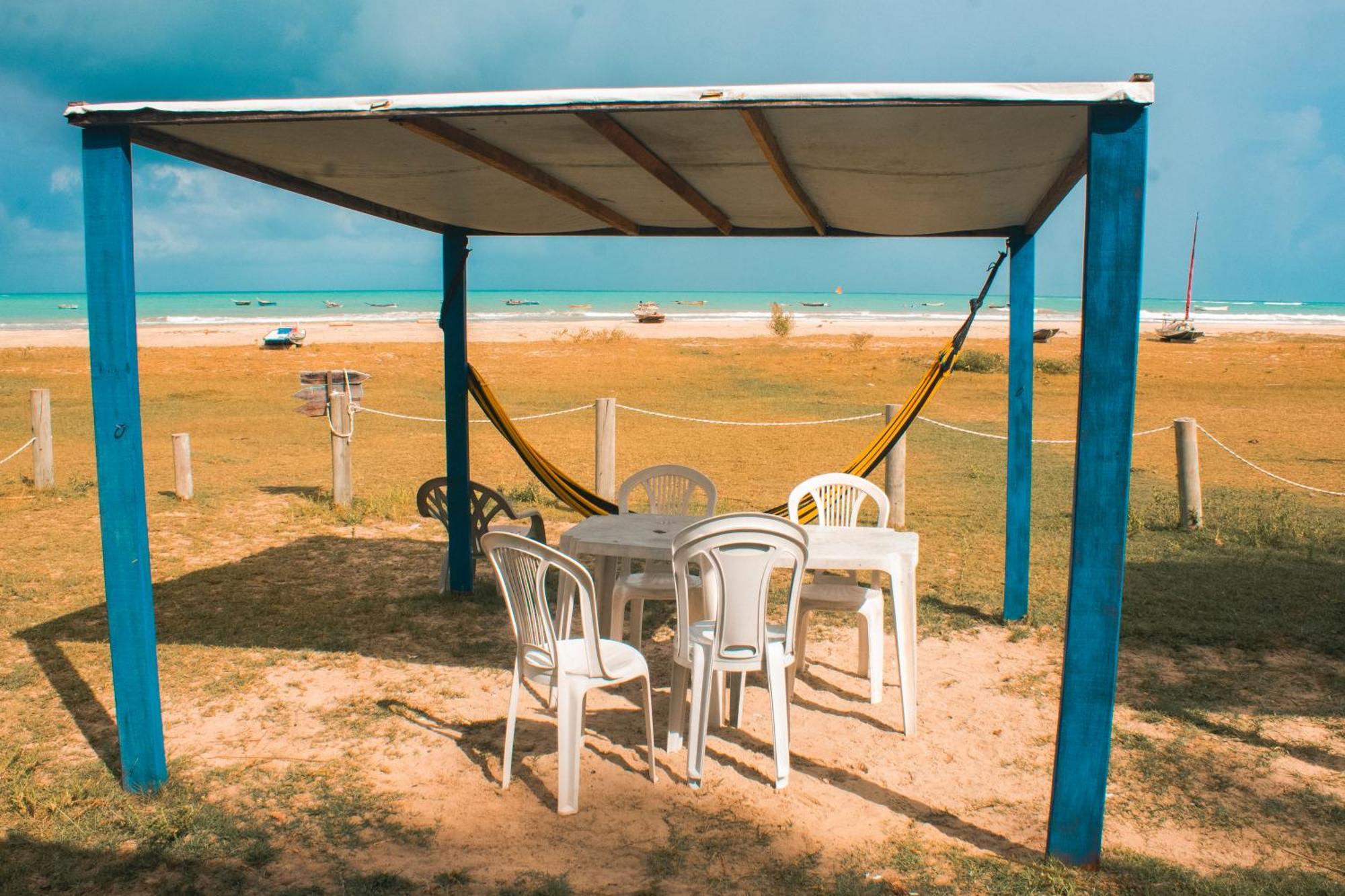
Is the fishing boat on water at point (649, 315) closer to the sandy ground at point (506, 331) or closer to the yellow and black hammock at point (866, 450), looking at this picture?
the sandy ground at point (506, 331)

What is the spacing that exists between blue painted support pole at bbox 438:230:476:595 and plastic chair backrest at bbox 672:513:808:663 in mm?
2579

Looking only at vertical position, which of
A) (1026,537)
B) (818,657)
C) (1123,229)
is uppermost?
(1123,229)

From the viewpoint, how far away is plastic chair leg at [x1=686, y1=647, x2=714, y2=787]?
10.2 feet

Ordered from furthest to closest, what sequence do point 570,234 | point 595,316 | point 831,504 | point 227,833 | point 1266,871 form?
point 595,316 < point 570,234 < point 831,504 < point 227,833 < point 1266,871

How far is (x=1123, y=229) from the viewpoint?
246 cm

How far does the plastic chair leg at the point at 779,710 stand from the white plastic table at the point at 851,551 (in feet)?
1.72

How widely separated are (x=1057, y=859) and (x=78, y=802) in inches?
110

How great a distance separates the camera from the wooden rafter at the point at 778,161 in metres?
2.85

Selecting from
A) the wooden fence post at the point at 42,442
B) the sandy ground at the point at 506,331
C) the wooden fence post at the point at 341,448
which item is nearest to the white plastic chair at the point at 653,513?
the wooden fence post at the point at 341,448

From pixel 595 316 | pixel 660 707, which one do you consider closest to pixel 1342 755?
pixel 660 707

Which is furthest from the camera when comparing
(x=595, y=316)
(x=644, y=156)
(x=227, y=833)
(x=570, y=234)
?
(x=595, y=316)

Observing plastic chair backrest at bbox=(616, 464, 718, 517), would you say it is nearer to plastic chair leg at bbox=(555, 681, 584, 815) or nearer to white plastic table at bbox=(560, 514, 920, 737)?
white plastic table at bbox=(560, 514, 920, 737)

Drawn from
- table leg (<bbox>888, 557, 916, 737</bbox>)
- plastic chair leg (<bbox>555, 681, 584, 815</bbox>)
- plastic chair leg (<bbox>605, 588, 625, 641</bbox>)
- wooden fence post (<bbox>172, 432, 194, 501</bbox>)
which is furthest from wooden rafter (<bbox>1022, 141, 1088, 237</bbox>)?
wooden fence post (<bbox>172, 432, 194, 501</bbox>)

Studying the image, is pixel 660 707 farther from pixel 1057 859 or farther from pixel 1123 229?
pixel 1123 229
